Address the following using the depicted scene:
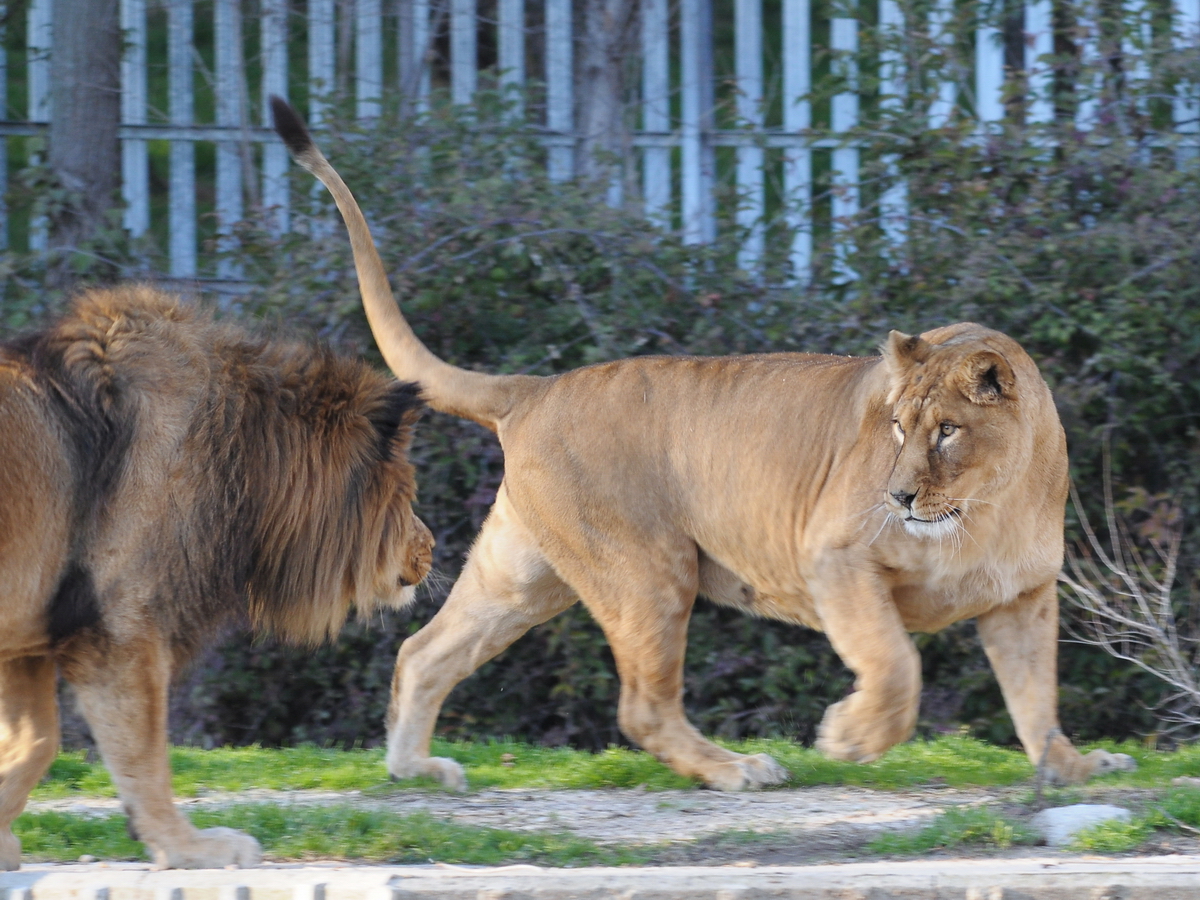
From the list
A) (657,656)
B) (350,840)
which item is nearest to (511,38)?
(657,656)

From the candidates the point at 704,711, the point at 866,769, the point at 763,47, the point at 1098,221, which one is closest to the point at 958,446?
the point at 866,769

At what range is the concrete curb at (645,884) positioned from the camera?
304 centimetres

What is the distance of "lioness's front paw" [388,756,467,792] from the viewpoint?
4.62 m

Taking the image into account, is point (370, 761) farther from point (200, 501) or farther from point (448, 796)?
point (200, 501)

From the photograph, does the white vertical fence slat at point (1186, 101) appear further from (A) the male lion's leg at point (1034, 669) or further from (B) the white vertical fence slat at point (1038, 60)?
(A) the male lion's leg at point (1034, 669)

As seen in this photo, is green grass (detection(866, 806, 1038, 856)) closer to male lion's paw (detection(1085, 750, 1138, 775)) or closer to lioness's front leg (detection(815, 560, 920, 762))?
lioness's front leg (detection(815, 560, 920, 762))

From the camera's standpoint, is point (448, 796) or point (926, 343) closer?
point (926, 343)

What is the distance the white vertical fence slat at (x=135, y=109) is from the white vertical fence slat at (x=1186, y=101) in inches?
212

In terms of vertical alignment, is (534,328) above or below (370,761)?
above

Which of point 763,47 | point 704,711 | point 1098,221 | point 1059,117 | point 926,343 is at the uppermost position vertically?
point 763,47

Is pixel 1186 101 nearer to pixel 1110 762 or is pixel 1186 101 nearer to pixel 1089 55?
pixel 1089 55

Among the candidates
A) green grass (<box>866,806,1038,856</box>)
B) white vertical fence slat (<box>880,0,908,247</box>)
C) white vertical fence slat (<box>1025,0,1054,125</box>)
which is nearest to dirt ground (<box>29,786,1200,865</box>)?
green grass (<box>866,806,1038,856</box>)

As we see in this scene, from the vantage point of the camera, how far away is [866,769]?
475cm

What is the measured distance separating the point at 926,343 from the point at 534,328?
2.88 meters
